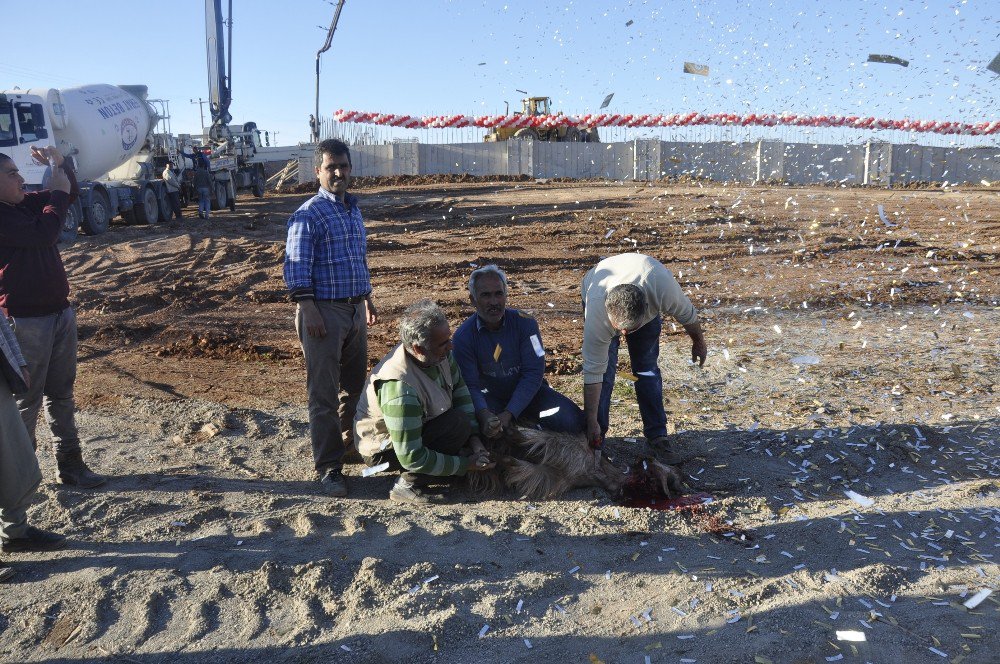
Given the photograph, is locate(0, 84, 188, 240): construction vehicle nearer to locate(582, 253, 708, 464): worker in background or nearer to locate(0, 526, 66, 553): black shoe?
locate(0, 526, 66, 553): black shoe

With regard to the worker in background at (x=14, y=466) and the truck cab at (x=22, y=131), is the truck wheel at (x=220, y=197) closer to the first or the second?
the truck cab at (x=22, y=131)

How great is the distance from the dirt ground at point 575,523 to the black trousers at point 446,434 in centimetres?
26

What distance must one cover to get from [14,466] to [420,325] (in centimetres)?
197

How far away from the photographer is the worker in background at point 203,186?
1862cm

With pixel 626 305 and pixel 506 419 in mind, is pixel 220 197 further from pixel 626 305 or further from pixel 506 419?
pixel 626 305

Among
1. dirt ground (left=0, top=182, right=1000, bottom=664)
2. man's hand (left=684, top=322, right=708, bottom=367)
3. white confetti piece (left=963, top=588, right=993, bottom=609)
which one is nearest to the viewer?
dirt ground (left=0, top=182, right=1000, bottom=664)

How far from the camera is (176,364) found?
714 cm

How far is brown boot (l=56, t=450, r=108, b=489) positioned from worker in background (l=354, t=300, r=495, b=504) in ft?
4.95

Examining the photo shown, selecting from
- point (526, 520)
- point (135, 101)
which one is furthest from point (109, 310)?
point (135, 101)

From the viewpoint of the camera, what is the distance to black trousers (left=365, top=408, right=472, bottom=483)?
13.9 feet

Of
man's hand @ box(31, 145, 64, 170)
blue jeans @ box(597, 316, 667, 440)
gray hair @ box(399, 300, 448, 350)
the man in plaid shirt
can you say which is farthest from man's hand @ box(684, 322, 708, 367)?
man's hand @ box(31, 145, 64, 170)

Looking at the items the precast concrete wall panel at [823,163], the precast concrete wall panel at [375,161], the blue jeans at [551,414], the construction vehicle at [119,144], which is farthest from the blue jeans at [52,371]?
the precast concrete wall panel at [823,163]

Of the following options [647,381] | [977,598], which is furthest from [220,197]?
[977,598]

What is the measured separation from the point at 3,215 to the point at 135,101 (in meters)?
17.3
